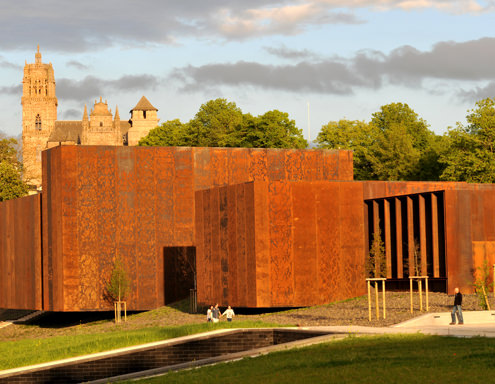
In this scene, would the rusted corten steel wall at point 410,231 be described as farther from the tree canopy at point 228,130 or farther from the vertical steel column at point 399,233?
the tree canopy at point 228,130

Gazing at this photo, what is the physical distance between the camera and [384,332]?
23625mm

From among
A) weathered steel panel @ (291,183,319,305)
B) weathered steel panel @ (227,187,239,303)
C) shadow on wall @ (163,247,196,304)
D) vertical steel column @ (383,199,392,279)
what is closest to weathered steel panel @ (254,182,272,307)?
weathered steel panel @ (291,183,319,305)

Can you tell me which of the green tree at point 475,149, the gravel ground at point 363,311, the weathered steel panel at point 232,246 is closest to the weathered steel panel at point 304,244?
the gravel ground at point 363,311

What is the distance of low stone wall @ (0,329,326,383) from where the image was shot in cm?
2386

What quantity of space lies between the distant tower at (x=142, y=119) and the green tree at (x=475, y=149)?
97.3 m

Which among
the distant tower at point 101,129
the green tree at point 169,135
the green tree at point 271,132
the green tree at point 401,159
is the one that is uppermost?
the distant tower at point 101,129

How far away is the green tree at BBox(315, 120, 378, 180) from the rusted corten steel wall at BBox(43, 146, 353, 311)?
36028 millimetres

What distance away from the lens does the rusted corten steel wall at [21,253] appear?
4384 cm

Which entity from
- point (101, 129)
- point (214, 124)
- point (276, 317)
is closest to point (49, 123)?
point (101, 129)

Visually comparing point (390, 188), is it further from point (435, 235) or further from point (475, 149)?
point (475, 149)

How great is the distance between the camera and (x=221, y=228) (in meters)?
38.3

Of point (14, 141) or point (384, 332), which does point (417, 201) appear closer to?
point (384, 332)

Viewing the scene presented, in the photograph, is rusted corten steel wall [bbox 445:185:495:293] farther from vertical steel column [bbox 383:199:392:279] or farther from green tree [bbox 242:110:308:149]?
green tree [bbox 242:110:308:149]

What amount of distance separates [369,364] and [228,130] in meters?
65.7
